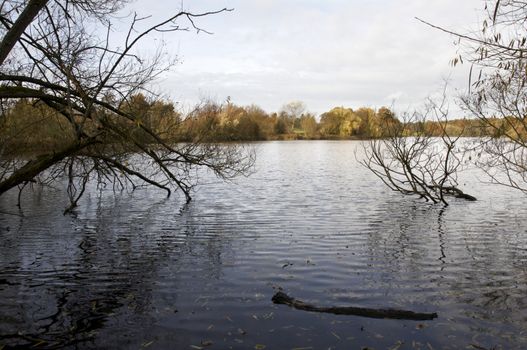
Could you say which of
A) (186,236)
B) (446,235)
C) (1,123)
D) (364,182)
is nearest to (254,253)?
(186,236)

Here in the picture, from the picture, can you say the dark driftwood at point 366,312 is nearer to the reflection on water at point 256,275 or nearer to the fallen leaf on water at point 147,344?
the reflection on water at point 256,275

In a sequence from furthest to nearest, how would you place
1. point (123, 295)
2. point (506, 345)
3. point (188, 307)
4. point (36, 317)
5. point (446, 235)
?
point (446, 235) < point (123, 295) < point (188, 307) < point (36, 317) < point (506, 345)

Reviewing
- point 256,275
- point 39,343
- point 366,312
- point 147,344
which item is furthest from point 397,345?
point 39,343

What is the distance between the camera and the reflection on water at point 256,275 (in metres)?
6.18

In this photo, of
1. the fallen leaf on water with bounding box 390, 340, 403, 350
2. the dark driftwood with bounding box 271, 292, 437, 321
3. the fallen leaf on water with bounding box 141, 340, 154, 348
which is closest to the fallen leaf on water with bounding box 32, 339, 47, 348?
the fallen leaf on water with bounding box 141, 340, 154, 348

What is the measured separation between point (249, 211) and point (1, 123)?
875cm

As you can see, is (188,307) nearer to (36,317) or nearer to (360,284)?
(36,317)

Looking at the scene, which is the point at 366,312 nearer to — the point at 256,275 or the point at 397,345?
the point at 397,345

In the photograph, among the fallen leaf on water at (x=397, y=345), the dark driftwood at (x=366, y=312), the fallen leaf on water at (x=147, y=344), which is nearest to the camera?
the fallen leaf on water at (x=397, y=345)

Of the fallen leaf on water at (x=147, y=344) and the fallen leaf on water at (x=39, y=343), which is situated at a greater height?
the fallen leaf on water at (x=39, y=343)

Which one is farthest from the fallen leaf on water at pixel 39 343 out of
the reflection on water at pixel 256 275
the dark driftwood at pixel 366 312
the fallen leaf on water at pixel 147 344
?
the dark driftwood at pixel 366 312

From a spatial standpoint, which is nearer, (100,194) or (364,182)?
(100,194)

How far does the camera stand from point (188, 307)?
23.5 feet

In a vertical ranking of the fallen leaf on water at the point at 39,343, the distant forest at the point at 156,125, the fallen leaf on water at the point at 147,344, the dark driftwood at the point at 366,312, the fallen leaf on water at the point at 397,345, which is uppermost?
the distant forest at the point at 156,125
